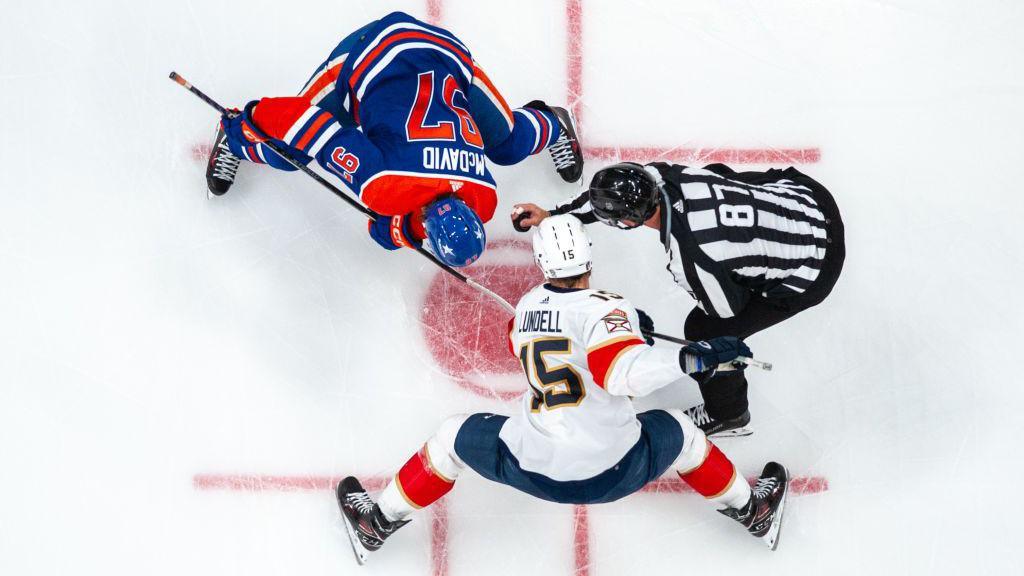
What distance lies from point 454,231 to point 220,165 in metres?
1.52

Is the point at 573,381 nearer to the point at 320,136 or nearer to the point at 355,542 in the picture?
the point at 320,136

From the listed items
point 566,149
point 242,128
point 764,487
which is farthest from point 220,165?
point 764,487

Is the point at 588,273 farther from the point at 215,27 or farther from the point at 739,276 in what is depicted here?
the point at 215,27

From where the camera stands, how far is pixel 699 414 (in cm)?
369

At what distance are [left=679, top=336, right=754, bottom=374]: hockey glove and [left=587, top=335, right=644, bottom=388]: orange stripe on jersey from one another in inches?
7.6

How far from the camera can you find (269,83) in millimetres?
3971

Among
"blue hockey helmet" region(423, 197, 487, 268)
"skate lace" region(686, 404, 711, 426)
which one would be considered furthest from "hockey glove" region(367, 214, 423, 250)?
"skate lace" region(686, 404, 711, 426)

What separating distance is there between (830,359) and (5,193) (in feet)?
13.5

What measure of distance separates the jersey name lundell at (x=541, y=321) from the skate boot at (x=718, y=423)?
112 centimetres

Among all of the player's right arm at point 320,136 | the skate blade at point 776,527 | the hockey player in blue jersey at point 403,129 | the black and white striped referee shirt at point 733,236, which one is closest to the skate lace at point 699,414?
the skate blade at point 776,527

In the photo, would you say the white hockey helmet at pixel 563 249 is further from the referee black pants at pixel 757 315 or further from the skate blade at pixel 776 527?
the skate blade at pixel 776 527

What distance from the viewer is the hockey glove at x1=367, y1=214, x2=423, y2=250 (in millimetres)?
3121

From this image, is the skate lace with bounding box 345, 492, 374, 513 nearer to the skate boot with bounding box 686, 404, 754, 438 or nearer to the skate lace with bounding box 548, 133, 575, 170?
the skate boot with bounding box 686, 404, 754, 438

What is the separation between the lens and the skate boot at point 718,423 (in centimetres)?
361
